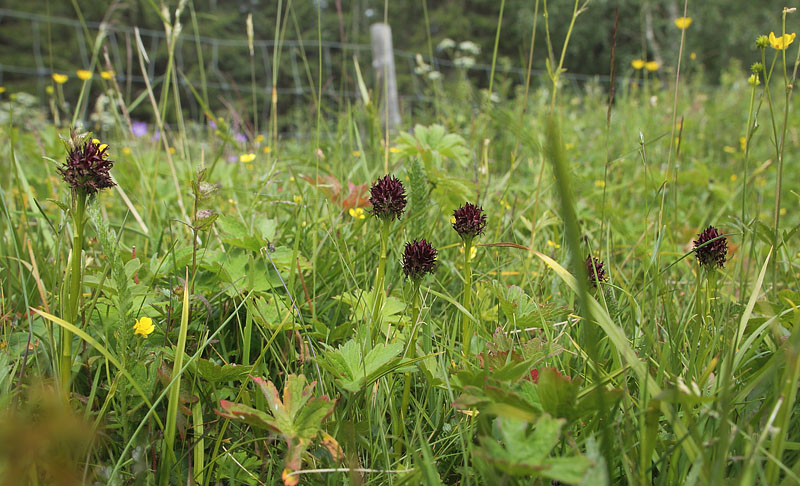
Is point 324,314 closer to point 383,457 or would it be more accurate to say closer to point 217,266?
point 217,266

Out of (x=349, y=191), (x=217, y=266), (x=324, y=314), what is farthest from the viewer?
(x=349, y=191)

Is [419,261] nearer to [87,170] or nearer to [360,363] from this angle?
[360,363]

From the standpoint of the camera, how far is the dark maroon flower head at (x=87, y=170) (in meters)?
0.59

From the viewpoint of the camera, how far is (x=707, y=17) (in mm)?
16875

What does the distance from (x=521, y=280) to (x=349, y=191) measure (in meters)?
0.50

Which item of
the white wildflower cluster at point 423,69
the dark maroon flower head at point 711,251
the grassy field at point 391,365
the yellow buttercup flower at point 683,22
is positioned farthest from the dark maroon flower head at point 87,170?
the white wildflower cluster at point 423,69

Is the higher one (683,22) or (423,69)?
(423,69)

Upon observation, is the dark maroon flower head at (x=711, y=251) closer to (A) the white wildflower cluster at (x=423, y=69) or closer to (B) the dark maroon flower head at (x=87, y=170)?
(B) the dark maroon flower head at (x=87, y=170)

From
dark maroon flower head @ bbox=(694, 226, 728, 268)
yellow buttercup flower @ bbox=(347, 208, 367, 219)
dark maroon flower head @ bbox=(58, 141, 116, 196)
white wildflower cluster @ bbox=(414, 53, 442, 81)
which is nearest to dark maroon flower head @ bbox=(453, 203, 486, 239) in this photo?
dark maroon flower head @ bbox=(694, 226, 728, 268)

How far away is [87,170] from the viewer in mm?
594

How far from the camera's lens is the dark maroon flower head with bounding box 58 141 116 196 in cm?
59

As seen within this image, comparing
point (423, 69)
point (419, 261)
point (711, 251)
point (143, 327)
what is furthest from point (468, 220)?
point (423, 69)

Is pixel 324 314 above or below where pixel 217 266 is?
below

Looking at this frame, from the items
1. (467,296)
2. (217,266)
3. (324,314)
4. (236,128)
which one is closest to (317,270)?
(324,314)
